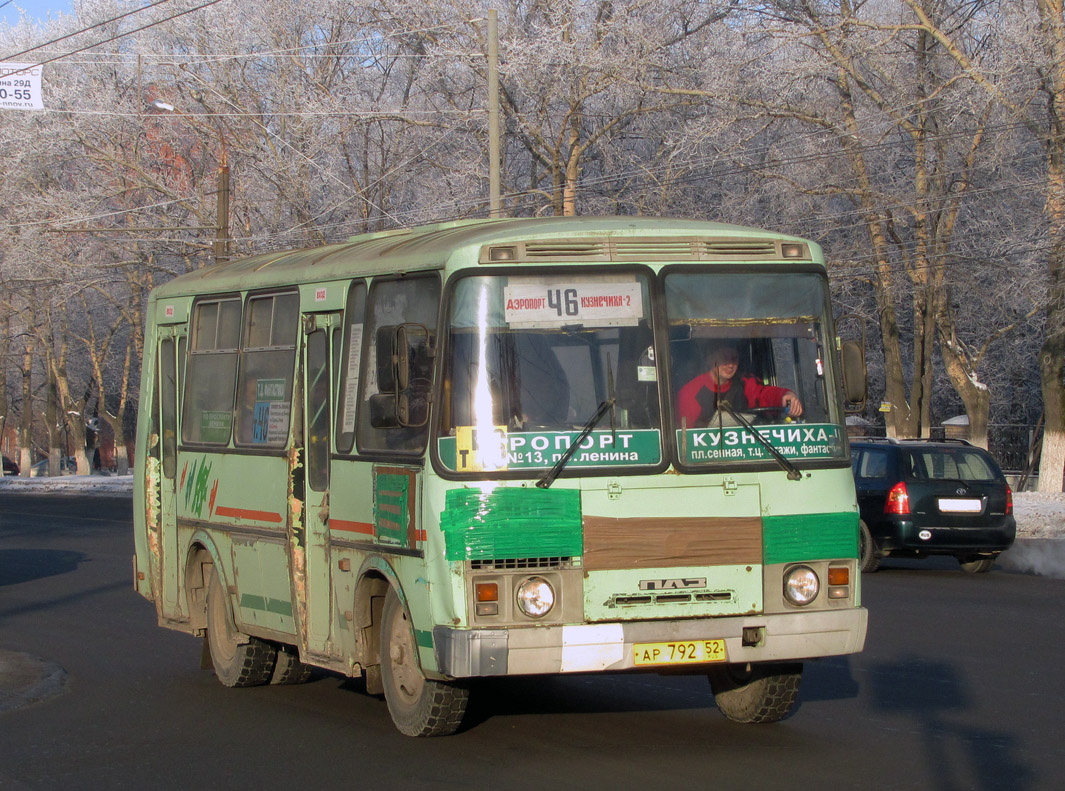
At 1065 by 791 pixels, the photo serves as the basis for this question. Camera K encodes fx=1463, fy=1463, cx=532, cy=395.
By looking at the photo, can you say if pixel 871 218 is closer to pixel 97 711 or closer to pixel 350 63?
pixel 350 63

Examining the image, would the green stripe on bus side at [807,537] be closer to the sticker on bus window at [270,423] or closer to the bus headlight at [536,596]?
the bus headlight at [536,596]

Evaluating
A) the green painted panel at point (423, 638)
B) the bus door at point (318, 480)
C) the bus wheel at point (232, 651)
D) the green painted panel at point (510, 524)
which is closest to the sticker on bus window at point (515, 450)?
the green painted panel at point (510, 524)

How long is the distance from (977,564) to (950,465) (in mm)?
1242

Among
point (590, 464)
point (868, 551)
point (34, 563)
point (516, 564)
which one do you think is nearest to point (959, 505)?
point (868, 551)

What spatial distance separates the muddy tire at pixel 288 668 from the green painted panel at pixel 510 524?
339 centimetres

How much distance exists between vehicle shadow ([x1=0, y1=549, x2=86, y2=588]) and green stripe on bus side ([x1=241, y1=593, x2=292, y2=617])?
9245 mm

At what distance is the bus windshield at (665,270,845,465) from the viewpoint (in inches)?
291

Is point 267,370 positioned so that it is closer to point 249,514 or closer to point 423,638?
point 249,514

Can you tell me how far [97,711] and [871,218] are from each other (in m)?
25.8

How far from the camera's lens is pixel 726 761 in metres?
7.21

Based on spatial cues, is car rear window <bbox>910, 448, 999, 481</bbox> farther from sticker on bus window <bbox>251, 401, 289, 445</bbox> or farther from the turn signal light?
the turn signal light

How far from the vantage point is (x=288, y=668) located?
33.1ft

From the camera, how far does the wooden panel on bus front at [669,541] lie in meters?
7.10

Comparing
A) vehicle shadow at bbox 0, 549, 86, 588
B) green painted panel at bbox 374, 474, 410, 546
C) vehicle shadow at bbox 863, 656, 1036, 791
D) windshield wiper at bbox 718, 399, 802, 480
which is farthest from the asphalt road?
vehicle shadow at bbox 0, 549, 86, 588
